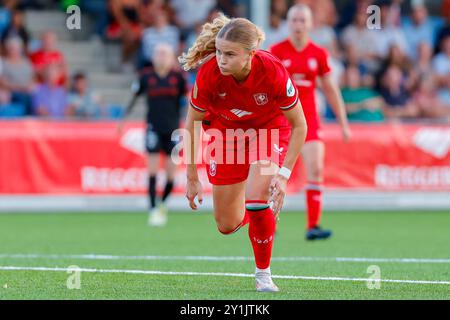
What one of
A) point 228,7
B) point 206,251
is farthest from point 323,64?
point 228,7

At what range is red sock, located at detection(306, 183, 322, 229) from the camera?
11.4m

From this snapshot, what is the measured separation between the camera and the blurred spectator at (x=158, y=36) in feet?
60.6

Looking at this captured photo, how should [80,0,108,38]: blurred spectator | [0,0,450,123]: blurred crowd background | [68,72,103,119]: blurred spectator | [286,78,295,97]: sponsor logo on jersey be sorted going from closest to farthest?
[286,78,295,97]: sponsor logo on jersey, [68,72,103,119]: blurred spectator, [0,0,450,123]: blurred crowd background, [80,0,108,38]: blurred spectator

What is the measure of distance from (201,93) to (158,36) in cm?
1161

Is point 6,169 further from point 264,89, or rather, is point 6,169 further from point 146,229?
point 264,89

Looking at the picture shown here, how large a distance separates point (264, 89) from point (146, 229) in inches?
255

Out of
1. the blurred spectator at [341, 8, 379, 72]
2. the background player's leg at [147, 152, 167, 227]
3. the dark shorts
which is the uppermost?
the blurred spectator at [341, 8, 379, 72]

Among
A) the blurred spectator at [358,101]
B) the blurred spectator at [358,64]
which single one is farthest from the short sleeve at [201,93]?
the blurred spectator at [358,64]

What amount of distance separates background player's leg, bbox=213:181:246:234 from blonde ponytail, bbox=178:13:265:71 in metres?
0.92

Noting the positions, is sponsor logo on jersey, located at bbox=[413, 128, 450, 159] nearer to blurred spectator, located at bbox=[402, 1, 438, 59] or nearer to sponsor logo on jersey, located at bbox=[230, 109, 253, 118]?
blurred spectator, located at bbox=[402, 1, 438, 59]

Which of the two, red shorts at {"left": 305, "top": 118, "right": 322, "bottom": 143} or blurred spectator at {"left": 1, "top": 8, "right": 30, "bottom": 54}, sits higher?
blurred spectator at {"left": 1, "top": 8, "right": 30, "bottom": 54}

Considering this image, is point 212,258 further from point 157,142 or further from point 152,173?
point 157,142

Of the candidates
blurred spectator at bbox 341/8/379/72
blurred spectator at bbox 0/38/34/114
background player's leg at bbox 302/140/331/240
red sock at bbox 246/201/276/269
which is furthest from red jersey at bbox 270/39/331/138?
blurred spectator at bbox 341/8/379/72

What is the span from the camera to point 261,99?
7.24 metres
